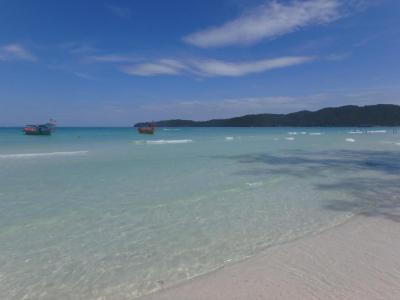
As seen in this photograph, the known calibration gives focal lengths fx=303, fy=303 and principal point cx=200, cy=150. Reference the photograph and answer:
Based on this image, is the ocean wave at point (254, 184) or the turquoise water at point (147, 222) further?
the ocean wave at point (254, 184)

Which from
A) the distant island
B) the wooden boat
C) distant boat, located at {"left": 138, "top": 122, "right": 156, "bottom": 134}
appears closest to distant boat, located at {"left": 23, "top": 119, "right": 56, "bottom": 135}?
the wooden boat

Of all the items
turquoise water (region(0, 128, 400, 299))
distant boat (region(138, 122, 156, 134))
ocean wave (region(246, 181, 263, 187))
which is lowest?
ocean wave (region(246, 181, 263, 187))

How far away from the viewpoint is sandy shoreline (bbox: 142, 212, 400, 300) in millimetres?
3596

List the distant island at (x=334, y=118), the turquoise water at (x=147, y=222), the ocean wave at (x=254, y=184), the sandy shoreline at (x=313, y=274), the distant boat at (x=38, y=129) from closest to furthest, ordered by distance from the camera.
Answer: the sandy shoreline at (x=313, y=274) < the turquoise water at (x=147, y=222) < the ocean wave at (x=254, y=184) < the distant boat at (x=38, y=129) < the distant island at (x=334, y=118)

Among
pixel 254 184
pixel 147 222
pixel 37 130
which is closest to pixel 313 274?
pixel 147 222

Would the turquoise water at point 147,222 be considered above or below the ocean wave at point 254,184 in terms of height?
above

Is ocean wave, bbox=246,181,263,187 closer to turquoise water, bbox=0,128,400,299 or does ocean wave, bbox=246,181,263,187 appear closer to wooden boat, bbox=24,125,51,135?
turquoise water, bbox=0,128,400,299

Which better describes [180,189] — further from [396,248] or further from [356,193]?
[396,248]

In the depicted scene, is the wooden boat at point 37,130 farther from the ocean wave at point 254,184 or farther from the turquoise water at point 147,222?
the ocean wave at point 254,184

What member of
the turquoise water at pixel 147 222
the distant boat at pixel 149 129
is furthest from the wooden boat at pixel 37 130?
the turquoise water at pixel 147 222

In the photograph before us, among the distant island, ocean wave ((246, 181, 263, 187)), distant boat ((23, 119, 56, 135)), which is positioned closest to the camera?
ocean wave ((246, 181, 263, 187))

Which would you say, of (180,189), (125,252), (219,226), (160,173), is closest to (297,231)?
(219,226)

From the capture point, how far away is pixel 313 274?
401 cm

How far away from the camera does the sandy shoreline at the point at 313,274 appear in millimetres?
3596
